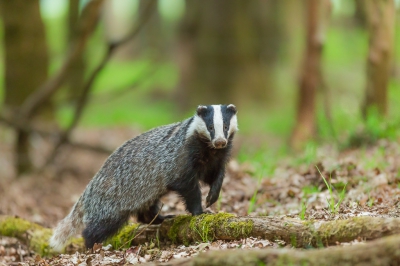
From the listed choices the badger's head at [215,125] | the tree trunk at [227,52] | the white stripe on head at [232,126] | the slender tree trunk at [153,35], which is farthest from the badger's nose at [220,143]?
the slender tree trunk at [153,35]

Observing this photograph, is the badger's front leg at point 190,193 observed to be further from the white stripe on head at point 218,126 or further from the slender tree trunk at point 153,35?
the slender tree trunk at point 153,35

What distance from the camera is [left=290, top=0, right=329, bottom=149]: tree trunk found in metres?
9.42

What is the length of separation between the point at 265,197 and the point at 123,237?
1628 mm

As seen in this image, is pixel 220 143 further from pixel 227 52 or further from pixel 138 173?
pixel 227 52

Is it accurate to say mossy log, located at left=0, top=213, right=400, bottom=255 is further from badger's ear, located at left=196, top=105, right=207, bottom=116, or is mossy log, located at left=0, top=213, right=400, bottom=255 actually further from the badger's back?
badger's ear, located at left=196, top=105, right=207, bottom=116

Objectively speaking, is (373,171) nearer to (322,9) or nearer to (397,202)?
(397,202)

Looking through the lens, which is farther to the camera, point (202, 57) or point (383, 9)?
point (202, 57)

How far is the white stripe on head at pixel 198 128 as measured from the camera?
499 cm

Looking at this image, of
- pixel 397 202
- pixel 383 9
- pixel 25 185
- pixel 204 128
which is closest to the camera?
pixel 397 202

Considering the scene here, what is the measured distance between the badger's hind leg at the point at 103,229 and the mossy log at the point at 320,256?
2.12 meters

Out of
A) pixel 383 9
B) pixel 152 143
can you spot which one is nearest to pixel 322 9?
pixel 383 9

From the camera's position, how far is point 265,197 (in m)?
5.94

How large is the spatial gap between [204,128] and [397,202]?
1.79 m

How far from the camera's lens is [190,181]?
200 inches
